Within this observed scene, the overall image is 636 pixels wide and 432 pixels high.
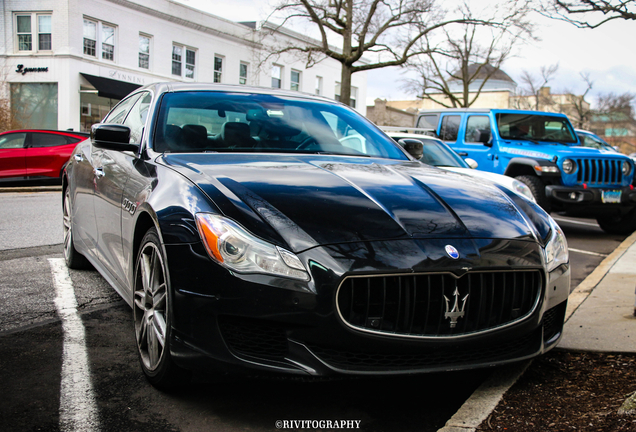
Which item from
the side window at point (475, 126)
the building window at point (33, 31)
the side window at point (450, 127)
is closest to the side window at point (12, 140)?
the side window at point (450, 127)

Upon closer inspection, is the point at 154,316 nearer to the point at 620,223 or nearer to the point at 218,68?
the point at 620,223

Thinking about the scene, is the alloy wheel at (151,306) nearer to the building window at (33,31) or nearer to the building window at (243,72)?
the building window at (33,31)

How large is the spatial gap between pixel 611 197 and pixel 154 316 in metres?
8.45

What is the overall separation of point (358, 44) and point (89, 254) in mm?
21234

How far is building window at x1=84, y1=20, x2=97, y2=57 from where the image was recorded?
25438mm

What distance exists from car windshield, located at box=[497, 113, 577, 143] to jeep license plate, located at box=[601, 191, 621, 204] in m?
1.85

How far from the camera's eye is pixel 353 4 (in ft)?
80.0

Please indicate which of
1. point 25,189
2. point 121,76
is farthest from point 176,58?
point 25,189

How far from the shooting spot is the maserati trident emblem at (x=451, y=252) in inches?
104

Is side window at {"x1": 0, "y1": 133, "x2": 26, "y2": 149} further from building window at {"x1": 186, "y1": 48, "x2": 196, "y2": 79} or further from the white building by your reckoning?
building window at {"x1": 186, "y1": 48, "x2": 196, "y2": 79}

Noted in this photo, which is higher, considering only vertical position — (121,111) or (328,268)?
(121,111)

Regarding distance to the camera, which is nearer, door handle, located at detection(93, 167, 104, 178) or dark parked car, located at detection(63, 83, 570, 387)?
dark parked car, located at detection(63, 83, 570, 387)

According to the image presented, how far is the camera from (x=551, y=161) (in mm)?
9805

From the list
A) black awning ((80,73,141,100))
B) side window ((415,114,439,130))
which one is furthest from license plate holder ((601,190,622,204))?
black awning ((80,73,141,100))
